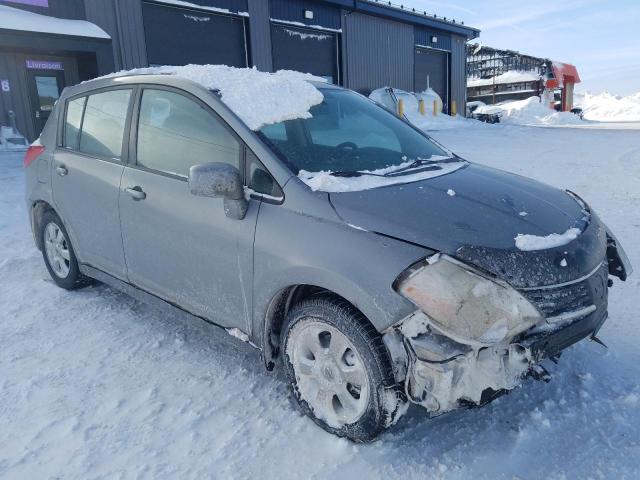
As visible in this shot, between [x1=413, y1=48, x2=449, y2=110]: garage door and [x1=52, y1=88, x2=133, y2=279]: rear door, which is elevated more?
[x1=413, y1=48, x2=449, y2=110]: garage door

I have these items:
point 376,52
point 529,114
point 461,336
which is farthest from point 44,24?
point 529,114

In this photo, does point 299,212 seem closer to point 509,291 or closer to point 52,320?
point 509,291

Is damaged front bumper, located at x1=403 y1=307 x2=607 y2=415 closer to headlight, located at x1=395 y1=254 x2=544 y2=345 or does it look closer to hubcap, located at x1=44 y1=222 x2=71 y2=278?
headlight, located at x1=395 y1=254 x2=544 y2=345

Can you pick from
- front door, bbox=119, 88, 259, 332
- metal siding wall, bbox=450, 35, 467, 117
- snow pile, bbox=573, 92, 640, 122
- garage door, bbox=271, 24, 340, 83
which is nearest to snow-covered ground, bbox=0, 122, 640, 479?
front door, bbox=119, 88, 259, 332

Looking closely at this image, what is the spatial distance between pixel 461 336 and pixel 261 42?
17.1 metres

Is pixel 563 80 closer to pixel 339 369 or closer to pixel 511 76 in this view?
pixel 511 76

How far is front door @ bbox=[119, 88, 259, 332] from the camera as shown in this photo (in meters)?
→ 2.67

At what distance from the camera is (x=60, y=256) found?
14.0 ft

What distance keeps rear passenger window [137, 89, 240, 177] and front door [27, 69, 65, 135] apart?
11821 millimetres

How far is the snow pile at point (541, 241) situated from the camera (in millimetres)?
2162

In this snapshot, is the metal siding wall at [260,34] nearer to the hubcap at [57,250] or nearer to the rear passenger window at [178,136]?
the hubcap at [57,250]

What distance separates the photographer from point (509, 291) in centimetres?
204

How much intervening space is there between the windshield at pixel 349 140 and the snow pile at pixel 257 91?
7cm

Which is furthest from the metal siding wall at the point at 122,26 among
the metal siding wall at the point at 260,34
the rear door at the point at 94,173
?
the rear door at the point at 94,173
